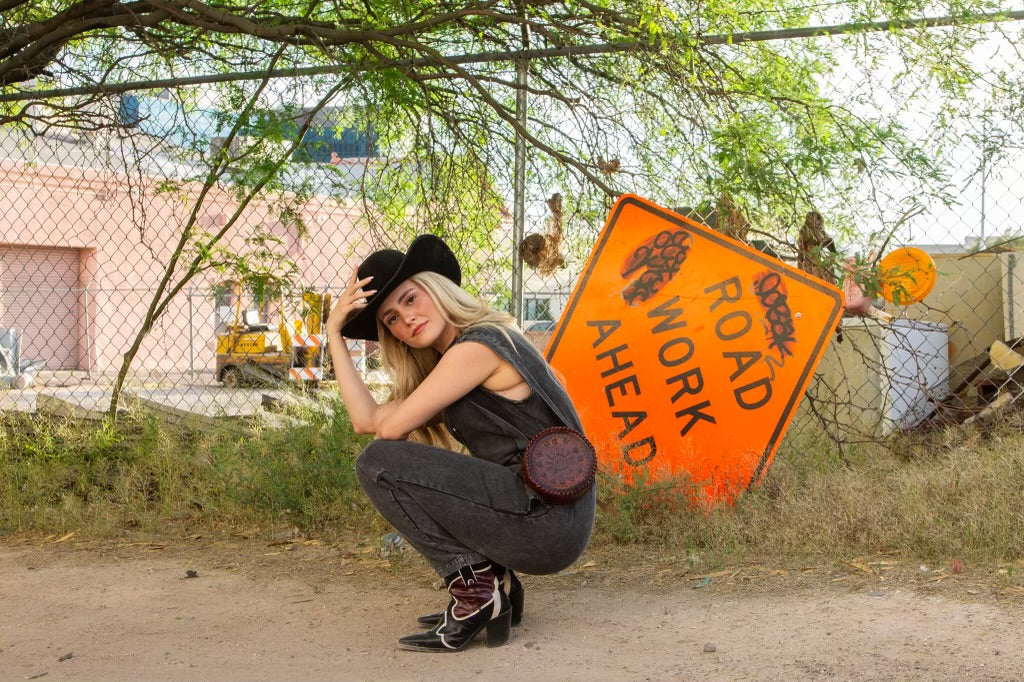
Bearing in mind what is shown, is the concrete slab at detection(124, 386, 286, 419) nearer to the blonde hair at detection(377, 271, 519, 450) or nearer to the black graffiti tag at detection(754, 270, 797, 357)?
the blonde hair at detection(377, 271, 519, 450)

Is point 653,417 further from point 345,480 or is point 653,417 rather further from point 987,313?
point 987,313

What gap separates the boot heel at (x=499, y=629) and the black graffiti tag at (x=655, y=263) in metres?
1.96

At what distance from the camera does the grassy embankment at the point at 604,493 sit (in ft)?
13.5

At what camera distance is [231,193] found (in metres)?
5.73

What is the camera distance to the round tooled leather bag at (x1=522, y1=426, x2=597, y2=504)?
319 centimetres

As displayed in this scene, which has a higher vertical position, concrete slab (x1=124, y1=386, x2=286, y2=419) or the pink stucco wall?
the pink stucco wall

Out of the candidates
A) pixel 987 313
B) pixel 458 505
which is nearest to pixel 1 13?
pixel 458 505

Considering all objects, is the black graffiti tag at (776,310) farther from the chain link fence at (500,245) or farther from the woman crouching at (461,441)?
the woman crouching at (461,441)

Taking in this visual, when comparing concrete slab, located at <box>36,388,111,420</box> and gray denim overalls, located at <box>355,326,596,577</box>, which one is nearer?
gray denim overalls, located at <box>355,326,596,577</box>

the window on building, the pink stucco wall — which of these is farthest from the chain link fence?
the pink stucco wall

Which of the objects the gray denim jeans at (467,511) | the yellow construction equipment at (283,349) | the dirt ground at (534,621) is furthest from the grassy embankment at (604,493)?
the gray denim jeans at (467,511)

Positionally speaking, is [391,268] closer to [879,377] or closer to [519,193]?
[519,193]

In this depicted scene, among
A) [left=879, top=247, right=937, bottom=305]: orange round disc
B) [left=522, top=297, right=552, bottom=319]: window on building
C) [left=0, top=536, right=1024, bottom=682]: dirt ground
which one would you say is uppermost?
[left=879, top=247, right=937, bottom=305]: orange round disc

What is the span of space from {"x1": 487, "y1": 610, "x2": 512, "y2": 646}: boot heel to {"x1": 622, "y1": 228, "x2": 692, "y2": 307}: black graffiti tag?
77.0 inches
